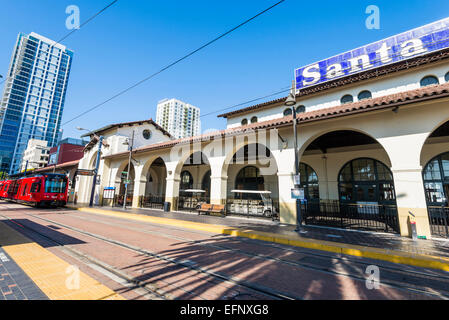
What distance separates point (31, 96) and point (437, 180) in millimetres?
143514

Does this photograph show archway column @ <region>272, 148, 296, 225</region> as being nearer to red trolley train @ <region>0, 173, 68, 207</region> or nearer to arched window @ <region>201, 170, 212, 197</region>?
arched window @ <region>201, 170, 212, 197</region>

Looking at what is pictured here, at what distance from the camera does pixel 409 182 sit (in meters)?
8.48

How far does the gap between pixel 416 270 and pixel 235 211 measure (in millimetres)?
13150

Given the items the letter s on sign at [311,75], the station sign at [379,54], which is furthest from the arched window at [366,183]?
the letter s on sign at [311,75]

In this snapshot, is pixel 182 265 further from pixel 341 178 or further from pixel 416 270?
pixel 341 178

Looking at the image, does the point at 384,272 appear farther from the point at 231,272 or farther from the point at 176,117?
the point at 176,117

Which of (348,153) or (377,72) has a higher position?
(377,72)

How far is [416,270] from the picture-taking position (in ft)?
16.2

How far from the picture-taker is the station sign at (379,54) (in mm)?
14938

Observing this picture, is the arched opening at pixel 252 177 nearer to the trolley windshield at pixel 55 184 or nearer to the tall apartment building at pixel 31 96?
the trolley windshield at pixel 55 184

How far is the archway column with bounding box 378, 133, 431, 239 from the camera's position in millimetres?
8141

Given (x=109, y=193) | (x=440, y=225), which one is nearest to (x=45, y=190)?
(x=109, y=193)

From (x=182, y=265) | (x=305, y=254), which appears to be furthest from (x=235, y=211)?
(x=182, y=265)

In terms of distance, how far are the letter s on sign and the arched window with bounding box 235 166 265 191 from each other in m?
10.3
